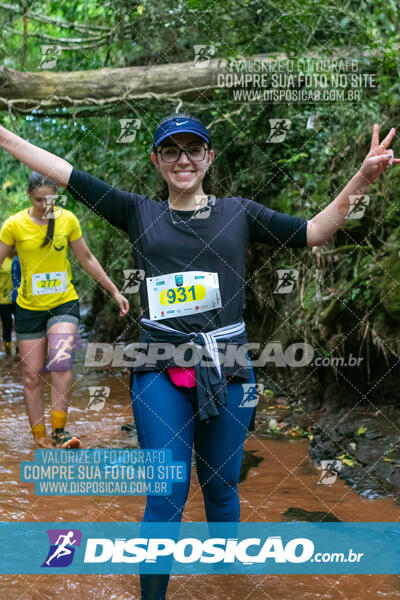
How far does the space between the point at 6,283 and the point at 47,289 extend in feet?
12.6

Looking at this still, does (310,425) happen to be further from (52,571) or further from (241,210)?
(241,210)

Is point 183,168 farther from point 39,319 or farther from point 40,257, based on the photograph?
point 39,319

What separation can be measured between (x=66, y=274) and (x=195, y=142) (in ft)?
8.00

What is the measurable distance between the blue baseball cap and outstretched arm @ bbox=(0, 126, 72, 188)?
391mm

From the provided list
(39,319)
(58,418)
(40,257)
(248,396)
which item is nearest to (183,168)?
(248,396)

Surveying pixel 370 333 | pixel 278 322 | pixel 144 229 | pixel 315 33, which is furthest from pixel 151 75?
pixel 144 229

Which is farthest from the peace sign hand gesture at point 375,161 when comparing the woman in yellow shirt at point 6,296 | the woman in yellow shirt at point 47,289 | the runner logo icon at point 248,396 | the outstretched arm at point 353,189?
the woman in yellow shirt at point 6,296

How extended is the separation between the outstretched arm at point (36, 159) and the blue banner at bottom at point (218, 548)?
5.24 ft

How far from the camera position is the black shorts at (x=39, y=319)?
4930 mm

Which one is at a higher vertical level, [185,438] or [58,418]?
[185,438]

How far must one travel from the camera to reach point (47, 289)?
16.0 feet

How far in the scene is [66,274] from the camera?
4.99 m

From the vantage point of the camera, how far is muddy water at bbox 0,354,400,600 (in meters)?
3.12

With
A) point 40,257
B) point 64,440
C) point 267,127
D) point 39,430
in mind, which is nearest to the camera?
point 40,257
